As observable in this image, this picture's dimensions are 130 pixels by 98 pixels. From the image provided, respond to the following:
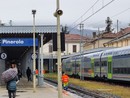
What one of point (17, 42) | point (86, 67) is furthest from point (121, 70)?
point (86, 67)

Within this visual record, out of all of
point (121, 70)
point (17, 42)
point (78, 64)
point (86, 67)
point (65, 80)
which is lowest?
point (65, 80)

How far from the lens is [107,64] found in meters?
47.0

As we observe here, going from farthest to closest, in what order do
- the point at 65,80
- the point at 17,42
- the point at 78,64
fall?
the point at 78,64
the point at 17,42
the point at 65,80

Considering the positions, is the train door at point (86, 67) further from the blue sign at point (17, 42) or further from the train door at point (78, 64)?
the blue sign at point (17, 42)

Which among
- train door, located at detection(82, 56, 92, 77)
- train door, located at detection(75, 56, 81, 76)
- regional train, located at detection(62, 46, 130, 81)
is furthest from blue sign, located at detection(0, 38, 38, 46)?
train door, located at detection(75, 56, 81, 76)

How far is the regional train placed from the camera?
39.7 meters

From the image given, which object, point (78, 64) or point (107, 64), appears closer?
point (107, 64)

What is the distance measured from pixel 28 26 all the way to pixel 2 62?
5493mm

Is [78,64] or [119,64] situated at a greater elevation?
[78,64]

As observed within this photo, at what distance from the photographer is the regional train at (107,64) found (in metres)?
39.7

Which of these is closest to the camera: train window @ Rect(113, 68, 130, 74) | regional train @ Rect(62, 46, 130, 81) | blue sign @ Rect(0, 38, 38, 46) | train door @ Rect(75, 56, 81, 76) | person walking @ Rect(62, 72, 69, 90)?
person walking @ Rect(62, 72, 69, 90)

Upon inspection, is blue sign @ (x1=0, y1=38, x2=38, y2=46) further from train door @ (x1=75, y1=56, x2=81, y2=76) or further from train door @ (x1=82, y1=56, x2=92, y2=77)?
train door @ (x1=75, y1=56, x2=81, y2=76)

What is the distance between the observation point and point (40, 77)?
125 ft

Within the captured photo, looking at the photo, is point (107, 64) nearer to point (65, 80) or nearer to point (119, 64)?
point (119, 64)
